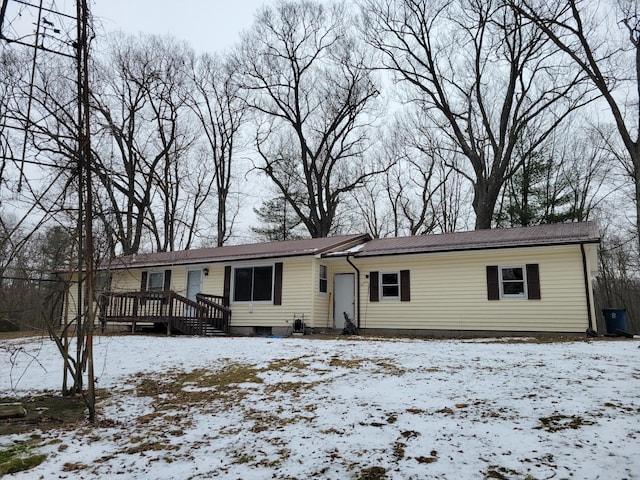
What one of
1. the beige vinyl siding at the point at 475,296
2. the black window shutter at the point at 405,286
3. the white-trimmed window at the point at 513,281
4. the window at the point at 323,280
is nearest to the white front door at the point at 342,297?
the window at the point at 323,280

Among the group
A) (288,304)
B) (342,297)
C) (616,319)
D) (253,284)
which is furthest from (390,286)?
(616,319)

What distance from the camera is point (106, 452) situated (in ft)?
13.1

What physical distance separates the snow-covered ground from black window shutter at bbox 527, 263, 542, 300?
14.0ft

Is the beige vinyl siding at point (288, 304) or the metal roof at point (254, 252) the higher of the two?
the metal roof at point (254, 252)

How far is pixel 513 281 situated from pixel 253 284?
28.3ft

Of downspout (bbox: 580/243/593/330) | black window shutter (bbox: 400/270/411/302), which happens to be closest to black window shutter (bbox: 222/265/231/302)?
black window shutter (bbox: 400/270/411/302)

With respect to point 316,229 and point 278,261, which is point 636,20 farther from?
point 316,229

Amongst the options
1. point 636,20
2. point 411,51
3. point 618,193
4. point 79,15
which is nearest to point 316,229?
point 411,51

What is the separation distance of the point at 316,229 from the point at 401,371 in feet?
67.5

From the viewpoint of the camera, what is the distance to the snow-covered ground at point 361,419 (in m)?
3.40

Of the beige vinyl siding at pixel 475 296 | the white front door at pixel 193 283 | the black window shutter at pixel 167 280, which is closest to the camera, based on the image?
the beige vinyl siding at pixel 475 296

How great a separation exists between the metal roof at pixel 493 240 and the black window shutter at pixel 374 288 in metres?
0.79

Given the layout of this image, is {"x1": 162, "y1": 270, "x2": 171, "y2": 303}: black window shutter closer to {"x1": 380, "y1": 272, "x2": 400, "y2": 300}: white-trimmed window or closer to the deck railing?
the deck railing

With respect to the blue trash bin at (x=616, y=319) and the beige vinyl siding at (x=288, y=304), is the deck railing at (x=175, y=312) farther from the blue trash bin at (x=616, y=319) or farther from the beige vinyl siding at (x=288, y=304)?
the blue trash bin at (x=616, y=319)
